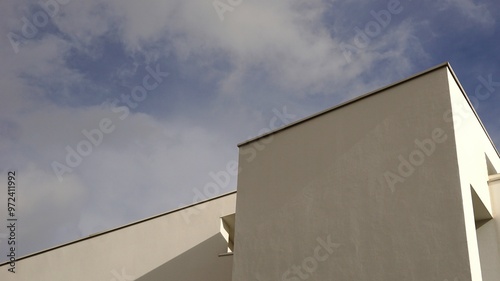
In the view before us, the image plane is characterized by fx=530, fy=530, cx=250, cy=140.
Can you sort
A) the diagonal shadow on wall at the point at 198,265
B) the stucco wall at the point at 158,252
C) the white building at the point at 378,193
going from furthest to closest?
1. the stucco wall at the point at 158,252
2. the diagonal shadow on wall at the point at 198,265
3. the white building at the point at 378,193

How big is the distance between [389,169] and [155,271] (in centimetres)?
883

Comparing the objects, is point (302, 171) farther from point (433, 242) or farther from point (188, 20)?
point (188, 20)

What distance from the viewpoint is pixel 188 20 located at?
12.5m

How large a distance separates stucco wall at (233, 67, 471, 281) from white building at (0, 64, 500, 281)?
0.02m

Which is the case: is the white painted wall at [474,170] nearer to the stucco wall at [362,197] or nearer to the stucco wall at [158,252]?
the stucco wall at [362,197]

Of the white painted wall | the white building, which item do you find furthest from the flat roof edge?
the white painted wall

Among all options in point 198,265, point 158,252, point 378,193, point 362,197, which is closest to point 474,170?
point 378,193

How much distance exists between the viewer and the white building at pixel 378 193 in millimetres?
8508

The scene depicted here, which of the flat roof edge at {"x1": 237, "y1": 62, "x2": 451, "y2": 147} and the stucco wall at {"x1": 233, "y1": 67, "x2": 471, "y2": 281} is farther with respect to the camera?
the flat roof edge at {"x1": 237, "y1": 62, "x2": 451, "y2": 147}

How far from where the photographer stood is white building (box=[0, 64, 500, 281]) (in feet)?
27.9

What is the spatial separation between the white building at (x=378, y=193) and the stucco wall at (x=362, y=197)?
0.06 feet

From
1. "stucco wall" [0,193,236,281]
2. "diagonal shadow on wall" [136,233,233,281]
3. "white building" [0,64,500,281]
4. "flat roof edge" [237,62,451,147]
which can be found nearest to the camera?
"white building" [0,64,500,281]

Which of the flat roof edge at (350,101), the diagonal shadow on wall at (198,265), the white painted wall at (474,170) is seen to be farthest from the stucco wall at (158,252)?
the white painted wall at (474,170)

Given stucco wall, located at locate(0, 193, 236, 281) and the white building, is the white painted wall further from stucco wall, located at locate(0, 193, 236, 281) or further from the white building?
stucco wall, located at locate(0, 193, 236, 281)
